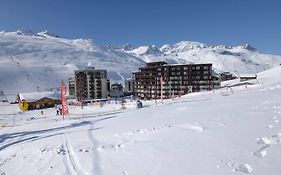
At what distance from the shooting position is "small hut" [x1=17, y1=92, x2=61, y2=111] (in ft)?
270

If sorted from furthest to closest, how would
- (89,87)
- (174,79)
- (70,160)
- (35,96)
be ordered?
(89,87) → (174,79) → (35,96) → (70,160)

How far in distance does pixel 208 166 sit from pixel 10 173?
8.14m

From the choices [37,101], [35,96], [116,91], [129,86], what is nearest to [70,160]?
[37,101]

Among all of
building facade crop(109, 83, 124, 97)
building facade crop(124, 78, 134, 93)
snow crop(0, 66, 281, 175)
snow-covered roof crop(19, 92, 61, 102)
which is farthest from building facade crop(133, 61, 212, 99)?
snow crop(0, 66, 281, 175)

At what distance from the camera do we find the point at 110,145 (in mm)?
13336

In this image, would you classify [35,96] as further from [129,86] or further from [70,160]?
[70,160]

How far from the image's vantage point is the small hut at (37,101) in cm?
8239

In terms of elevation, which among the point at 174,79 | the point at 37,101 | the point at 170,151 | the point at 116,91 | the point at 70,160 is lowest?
the point at 37,101

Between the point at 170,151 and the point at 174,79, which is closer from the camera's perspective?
the point at 170,151

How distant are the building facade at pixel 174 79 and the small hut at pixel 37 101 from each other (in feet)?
99.9

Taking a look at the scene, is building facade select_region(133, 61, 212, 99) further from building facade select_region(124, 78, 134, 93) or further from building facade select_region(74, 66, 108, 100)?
building facade select_region(124, 78, 134, 93)

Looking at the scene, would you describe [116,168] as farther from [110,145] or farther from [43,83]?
[43,83]

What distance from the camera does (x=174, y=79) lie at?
303 ft

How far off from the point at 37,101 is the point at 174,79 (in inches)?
1707
